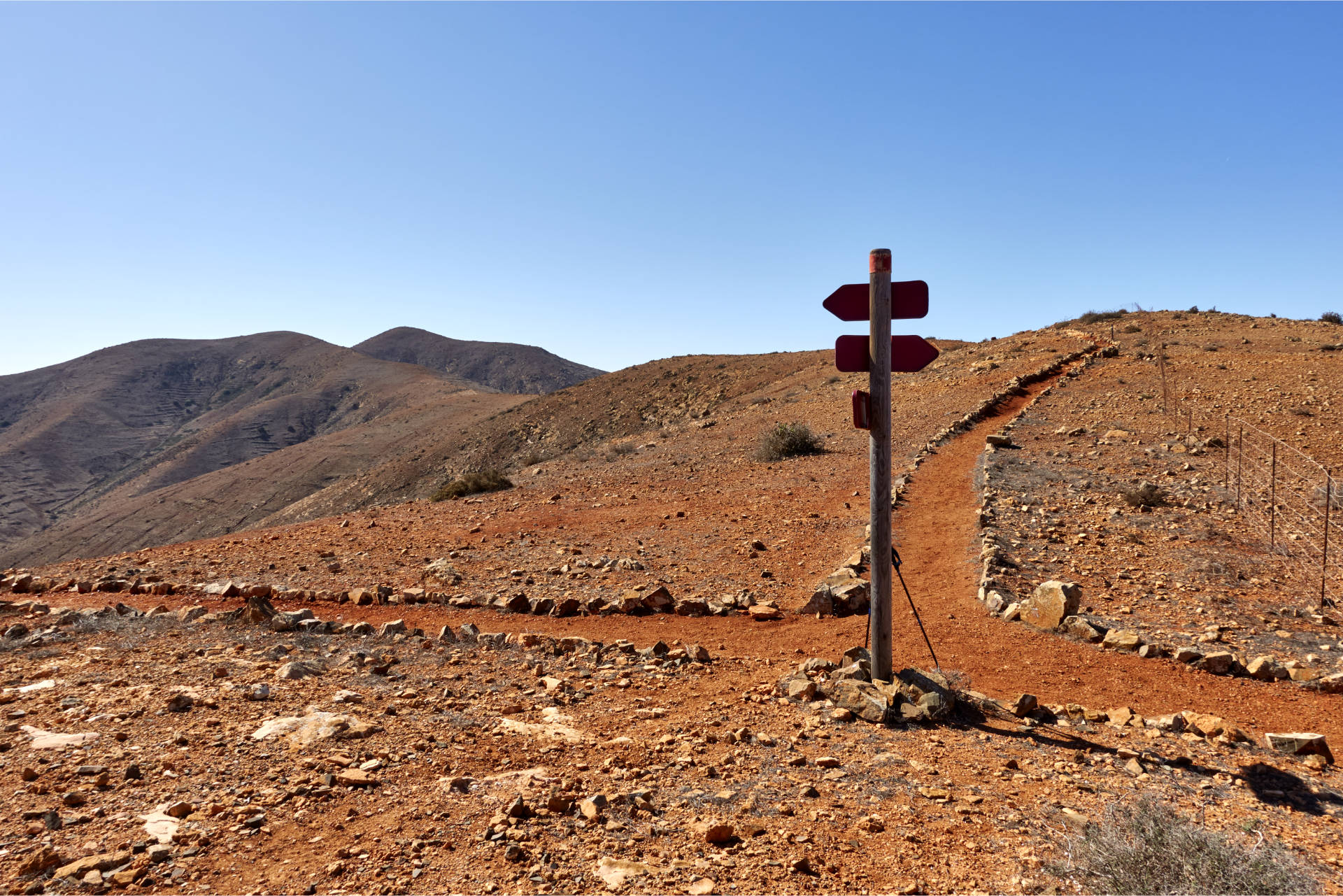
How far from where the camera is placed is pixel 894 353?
5.07 metres

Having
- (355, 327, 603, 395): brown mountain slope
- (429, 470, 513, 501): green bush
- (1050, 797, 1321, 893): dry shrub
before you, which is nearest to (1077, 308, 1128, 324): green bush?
(429, 470, 513, 501): green bush

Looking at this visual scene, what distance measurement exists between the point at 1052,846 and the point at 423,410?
63042 mm

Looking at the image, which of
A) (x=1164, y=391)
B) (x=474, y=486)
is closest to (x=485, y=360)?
(x=474, y=486)

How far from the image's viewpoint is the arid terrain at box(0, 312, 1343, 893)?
3.43 metres

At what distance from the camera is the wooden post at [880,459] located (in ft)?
16.4

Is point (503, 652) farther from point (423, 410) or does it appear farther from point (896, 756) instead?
point (423, 410)

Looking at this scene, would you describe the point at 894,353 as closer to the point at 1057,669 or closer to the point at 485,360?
the point at 1057,669

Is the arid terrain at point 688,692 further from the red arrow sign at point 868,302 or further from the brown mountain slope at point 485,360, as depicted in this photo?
the brown mountain slope at point 485,360

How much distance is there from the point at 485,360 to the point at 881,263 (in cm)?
12980

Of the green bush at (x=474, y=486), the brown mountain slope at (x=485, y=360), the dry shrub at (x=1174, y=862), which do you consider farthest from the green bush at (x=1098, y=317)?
the brown mountain slope at (x=485, y=360)

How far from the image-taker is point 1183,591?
752cm

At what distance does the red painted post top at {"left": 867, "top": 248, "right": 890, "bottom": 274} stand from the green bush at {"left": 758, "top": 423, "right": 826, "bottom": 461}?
40.3 ft

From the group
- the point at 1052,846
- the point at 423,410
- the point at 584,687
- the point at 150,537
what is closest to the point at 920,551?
the point at 584,687

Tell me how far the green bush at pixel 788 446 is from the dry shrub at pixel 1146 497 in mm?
7540
